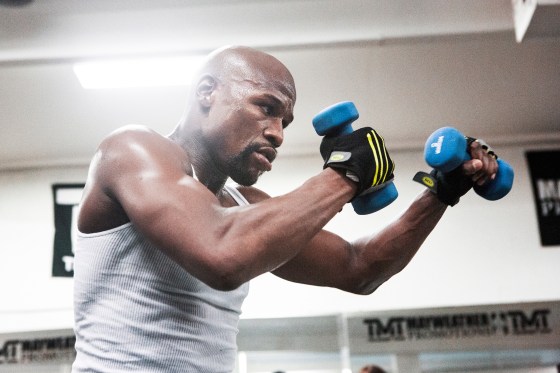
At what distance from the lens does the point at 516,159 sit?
199 inches

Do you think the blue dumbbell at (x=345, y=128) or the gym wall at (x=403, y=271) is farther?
the gym wall at (x=403, y=271)

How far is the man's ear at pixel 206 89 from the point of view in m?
1.64

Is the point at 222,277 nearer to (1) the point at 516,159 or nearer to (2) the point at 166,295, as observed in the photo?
(2) the point at 166,295

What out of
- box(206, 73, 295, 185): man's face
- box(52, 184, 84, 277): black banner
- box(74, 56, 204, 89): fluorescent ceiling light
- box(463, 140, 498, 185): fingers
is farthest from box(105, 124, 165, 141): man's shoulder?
box(52, 184, 84, 277): black banner

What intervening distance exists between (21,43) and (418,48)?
210 centimetres

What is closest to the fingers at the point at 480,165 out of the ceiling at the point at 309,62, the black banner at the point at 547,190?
the ceiling at the point at 309,62

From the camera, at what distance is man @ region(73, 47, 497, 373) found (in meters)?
1.25

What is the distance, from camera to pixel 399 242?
1.81m

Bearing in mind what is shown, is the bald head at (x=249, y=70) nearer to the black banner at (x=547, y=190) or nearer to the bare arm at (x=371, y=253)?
the bare arm at (x=371, y=253)

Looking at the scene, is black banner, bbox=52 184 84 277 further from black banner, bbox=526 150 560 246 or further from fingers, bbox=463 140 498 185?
fingers, bbox=463 140 498 185

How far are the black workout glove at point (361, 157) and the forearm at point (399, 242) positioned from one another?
31 cm

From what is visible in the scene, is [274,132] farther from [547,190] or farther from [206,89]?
[547,190]

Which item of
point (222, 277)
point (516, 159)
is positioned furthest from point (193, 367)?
point (516, 159)

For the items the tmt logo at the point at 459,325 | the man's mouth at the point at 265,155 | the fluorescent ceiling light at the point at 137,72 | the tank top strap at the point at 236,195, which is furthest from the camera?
the tmt logo at the point at 459,325
